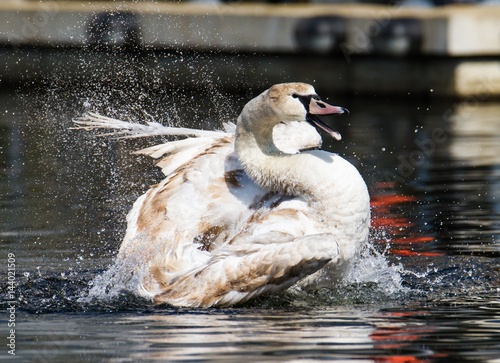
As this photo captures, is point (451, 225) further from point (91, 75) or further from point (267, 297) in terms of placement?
point (91, 75)

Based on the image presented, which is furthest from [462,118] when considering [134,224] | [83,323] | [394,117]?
[83,323]

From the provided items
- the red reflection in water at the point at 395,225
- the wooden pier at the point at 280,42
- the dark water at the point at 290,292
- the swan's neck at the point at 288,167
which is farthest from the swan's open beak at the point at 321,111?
the wooden pier at the point at 280,42

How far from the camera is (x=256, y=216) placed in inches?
303

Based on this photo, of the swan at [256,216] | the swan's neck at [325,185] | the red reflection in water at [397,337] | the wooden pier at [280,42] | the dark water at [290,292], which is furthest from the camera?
the wooden pier at [280,42]

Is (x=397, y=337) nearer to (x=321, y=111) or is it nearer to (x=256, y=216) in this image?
(x=256, y=216)

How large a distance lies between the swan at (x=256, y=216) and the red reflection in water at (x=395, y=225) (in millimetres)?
1602

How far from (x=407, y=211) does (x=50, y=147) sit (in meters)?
5.49

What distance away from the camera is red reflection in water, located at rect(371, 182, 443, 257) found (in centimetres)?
927

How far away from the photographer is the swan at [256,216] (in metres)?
7.18

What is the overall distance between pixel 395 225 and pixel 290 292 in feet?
9.29

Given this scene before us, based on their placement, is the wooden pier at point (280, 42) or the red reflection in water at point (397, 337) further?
the wooden pier at point (280, 42)

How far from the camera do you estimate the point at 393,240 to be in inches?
379

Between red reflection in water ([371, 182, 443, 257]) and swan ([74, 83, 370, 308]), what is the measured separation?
1.60 meters

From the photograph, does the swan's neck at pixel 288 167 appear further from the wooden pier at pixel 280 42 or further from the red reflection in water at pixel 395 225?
the wooden pier at pixel 280 42
